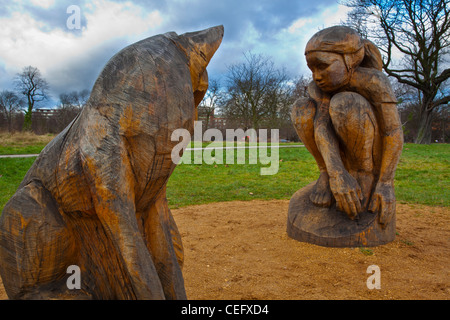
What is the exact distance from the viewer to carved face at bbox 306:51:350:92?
12.5 ft

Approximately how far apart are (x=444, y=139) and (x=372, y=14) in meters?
22.9

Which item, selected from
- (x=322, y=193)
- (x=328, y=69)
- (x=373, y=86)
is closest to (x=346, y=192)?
(x=322, y=193)

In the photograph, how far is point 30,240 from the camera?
1.67m

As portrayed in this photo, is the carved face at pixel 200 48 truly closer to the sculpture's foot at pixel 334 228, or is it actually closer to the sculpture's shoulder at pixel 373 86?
the sculpture's shoulder at pixel 373 86

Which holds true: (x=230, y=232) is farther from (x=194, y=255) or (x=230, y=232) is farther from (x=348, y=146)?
(x=348, y=146)

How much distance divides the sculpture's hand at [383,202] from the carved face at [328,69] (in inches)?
52.1

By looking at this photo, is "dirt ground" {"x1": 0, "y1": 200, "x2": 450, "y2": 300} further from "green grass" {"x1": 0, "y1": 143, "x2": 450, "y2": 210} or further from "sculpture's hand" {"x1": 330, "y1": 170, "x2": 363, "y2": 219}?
"green grass" {"x1": 0, "y1": 143, "x2": 450, "y2": 210}

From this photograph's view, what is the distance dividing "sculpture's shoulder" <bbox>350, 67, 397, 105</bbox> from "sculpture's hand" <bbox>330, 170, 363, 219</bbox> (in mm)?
956

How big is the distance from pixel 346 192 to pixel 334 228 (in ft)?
1.55

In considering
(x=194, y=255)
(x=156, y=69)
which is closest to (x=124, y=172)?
(x=156, y=69)

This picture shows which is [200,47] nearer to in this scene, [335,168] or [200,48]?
[200,48]

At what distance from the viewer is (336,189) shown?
154 inches

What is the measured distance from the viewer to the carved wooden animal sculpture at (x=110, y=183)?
5.04 feet

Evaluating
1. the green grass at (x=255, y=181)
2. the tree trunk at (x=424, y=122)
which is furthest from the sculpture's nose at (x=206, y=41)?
the tree trunk at (x=424, y=122)
